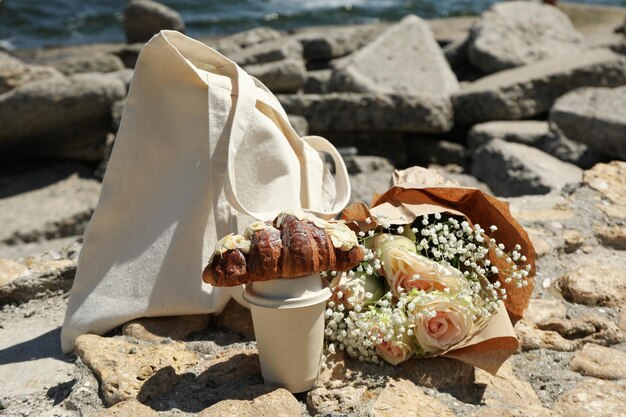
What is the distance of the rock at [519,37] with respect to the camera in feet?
24.1

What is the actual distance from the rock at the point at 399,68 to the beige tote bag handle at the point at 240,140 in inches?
163

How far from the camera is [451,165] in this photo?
21.0 ft

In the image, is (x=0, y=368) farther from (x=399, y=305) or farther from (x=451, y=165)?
(x=451, y=165)

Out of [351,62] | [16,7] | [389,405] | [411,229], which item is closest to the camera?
[389,405]

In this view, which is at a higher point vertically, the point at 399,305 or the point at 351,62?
the point at 399,305

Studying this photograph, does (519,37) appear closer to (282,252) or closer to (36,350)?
(36,350)

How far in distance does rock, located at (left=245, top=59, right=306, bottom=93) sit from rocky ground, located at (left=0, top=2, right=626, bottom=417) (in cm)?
2

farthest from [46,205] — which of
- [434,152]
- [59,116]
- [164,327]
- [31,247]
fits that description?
[164,327]

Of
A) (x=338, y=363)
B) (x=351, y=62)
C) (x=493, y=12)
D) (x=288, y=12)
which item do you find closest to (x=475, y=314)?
(x=338, y=363)

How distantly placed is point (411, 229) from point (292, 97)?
4.17m

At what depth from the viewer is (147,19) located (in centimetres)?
944

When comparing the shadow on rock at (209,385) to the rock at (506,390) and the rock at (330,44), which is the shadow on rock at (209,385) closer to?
the rock at (506,390)

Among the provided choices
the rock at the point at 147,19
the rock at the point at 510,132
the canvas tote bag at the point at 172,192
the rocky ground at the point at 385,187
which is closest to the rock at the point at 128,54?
the rocky ground at the point at 385,187

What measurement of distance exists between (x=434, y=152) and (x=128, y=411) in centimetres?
492
